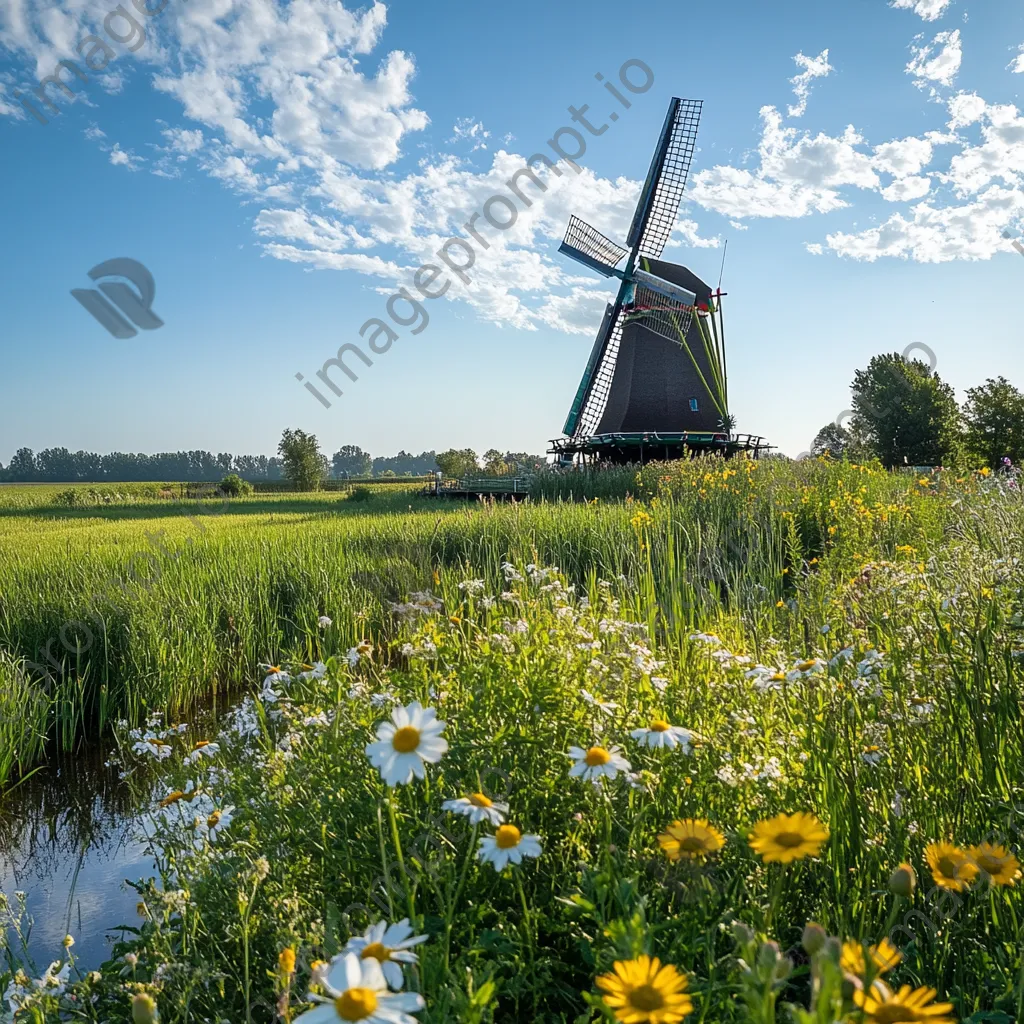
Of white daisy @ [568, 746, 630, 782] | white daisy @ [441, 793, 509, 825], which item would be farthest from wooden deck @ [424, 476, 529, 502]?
white daisy @ [441, 793, 509, 825]

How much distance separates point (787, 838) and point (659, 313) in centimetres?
2217

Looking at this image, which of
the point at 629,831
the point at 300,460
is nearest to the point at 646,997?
the point at 629,831

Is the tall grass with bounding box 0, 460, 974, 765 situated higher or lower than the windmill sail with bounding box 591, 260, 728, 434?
lower

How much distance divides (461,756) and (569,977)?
1.93ft

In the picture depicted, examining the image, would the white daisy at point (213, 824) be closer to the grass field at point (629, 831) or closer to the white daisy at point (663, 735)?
the grass field at point (629, 831)

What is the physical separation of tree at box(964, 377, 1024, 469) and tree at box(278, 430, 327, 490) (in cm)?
3716

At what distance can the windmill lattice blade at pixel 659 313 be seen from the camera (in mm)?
20828

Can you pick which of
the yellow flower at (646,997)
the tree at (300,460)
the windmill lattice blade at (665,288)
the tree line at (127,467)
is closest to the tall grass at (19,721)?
the yellow flower at (646,997)

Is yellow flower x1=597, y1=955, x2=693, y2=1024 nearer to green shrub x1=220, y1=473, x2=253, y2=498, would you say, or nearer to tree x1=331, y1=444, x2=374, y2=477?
green shrub x1=220, y1=473, x2=253, y2=498

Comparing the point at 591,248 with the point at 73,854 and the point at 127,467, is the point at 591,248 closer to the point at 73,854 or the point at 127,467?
the point at 73,854

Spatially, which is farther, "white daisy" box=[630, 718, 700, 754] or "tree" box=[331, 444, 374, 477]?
"tree" box=[331, 444, 374, 477]

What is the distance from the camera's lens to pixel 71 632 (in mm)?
5586

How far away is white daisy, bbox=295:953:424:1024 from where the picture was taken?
749mm

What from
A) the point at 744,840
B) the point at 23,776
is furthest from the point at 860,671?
the point at 23,776
